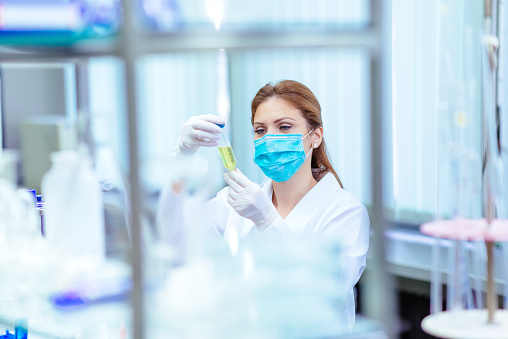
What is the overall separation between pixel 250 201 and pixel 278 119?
13.4 inches

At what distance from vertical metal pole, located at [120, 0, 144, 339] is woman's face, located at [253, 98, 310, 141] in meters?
1.33

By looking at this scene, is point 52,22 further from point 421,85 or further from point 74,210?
point 421,85

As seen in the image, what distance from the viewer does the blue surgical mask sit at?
229 centimetres

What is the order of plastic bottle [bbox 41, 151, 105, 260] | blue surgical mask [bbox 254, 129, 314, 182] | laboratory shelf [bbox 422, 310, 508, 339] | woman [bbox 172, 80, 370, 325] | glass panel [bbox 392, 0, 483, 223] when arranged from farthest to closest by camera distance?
1. glass panel [bbox 392, 0, 483, 223]
2. blue surgical mask [bbox 254, 129, 314, 182]
3. woman [bbox 172, 80, 370, 325]
4. laboratory shelf [bbox 422, 310, 508, 339]
5. plastic bottle [bbox 41, 151, 105, 260]

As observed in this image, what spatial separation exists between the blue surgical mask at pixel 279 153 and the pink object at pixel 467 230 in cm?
90

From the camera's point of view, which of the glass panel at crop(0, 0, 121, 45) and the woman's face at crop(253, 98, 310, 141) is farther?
the woman's face at crop(253, 98, 310, 141)

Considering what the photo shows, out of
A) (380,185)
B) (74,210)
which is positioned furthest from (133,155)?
(380,185)

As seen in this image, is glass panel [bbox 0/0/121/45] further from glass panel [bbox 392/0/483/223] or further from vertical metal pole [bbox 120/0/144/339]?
glass panel [bbox 392/0/483/223]

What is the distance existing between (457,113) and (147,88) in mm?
718

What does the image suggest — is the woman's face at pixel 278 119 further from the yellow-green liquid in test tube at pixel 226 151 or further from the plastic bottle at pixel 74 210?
the plastic bottle at pixel 74 210

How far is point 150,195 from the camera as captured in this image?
1.11 meters

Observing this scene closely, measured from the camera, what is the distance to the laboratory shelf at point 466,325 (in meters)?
1.38

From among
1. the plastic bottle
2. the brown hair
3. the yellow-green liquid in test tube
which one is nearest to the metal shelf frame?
the plastic bottle

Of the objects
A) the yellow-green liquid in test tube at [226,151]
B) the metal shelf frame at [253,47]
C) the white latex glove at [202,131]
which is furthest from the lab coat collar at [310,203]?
the metal shelf frame at [253,47]
